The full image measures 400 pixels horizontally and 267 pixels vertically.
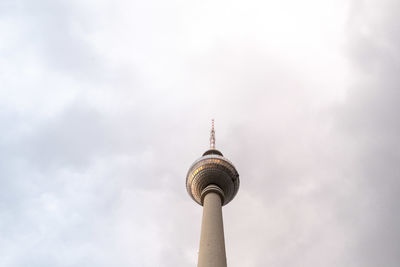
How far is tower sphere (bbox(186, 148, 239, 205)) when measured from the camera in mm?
67125

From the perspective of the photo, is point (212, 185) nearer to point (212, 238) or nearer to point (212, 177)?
point (212, 177)

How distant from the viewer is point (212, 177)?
67250mm

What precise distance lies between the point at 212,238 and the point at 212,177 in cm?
1548

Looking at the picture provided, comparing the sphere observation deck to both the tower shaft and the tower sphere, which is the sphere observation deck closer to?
the tower sphere

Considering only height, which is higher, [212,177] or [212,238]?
[212,177]

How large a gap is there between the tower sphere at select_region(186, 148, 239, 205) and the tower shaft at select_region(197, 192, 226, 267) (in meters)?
5.50

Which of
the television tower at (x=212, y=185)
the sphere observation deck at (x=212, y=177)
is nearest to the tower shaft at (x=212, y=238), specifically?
the television tower at (x=212, y=185)

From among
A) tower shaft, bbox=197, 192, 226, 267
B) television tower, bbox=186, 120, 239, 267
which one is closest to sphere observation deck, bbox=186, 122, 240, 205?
television tower, bbox=186, 120, 239, 267

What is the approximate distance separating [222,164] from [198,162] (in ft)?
13.8

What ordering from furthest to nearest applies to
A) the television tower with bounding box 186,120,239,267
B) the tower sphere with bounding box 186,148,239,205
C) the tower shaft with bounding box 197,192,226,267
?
the tower sphere with bounding box 186,148,239,205 → the television tower with bounding box 186,120,239,267 → the tower shaft with bounding box 197,192,226,267

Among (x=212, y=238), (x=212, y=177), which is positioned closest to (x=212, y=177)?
(x=212, y=177)

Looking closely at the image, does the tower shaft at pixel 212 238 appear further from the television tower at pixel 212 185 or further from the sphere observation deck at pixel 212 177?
the sphere observation deck at pixel 212 177

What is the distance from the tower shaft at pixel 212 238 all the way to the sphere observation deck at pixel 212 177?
5493 mm

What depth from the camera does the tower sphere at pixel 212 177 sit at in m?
67.1
